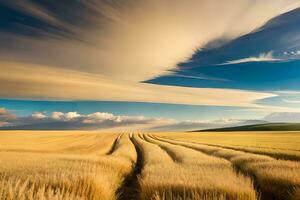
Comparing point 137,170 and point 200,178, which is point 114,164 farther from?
A: point 200,178

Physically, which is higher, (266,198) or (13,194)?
(13,194)

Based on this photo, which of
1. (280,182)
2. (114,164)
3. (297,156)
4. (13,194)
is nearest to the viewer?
(13,194)

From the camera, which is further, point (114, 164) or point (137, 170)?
point (137, 170)

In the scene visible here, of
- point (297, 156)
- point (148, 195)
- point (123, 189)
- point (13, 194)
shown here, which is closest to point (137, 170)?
point (123, 189)

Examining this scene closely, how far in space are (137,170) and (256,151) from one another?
42.3 feet

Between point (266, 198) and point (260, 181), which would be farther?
point (260, 181)

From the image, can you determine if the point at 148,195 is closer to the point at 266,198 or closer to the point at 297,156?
the point at 266,198

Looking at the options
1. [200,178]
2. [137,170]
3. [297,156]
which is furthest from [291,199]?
[297,156]

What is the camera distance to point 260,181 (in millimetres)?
11820

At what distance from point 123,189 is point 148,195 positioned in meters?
3.51

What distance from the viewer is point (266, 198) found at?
1040 cm

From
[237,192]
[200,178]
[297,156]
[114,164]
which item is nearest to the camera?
[237,192]

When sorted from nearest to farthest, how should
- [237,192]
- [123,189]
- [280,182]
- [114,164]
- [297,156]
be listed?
1. [237,192]
2. [280,182]
3. [123,189]
4. [114,164]
5. [297,156]

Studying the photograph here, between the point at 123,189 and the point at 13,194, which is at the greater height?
the point at 13,194
